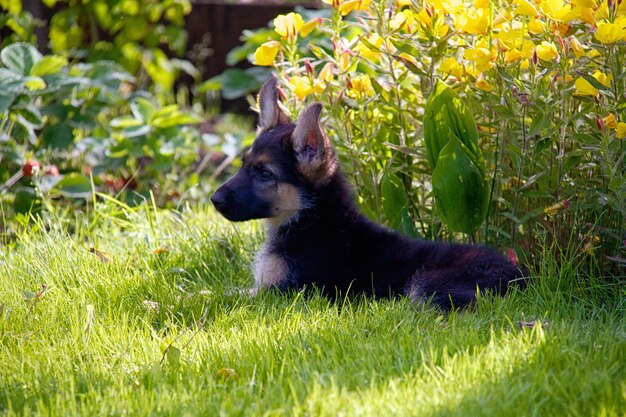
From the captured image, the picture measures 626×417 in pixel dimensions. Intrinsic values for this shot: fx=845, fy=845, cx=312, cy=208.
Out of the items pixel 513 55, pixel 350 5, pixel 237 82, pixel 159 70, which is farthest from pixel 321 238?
pixel 159 70

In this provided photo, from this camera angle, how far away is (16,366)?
3.17 metres

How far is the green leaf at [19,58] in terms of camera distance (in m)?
5.45

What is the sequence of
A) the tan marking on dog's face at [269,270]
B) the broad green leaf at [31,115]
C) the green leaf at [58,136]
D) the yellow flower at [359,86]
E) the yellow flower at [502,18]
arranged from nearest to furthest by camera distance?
the yellow flower at [502,18]
the tan marking on dog's face at [269,270]
the yellow flower at [359,86]
the broad green leaf at [31,115]
the green leaf at [58,136]

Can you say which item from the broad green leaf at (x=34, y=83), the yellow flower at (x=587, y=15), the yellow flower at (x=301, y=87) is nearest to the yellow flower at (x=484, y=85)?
the yellow flower at (x=587, y=15)

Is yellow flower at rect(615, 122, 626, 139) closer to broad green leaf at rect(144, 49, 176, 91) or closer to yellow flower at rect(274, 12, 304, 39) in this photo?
yellow flower at rect(274, 12, 304, 39)

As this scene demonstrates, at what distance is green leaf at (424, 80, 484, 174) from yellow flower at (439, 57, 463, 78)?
163 millimetres

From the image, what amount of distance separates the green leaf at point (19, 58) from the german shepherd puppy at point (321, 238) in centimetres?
189

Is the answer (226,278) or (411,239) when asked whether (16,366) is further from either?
(411,239)

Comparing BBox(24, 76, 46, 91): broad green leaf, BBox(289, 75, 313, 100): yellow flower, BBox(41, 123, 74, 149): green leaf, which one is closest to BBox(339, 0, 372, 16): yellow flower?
BBox(289, 75, 313, 100): yellow flower

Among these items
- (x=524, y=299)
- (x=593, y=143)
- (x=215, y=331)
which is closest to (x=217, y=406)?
(x=215, y=331)

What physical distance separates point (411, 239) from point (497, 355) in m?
1.30

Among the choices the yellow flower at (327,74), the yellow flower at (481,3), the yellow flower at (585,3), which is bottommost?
the yellow flower at (327,74)

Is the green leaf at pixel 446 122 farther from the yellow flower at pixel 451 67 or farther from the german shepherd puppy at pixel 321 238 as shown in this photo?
the german shepherd puppy at pixel 321 238

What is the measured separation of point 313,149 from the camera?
425 centimetres
